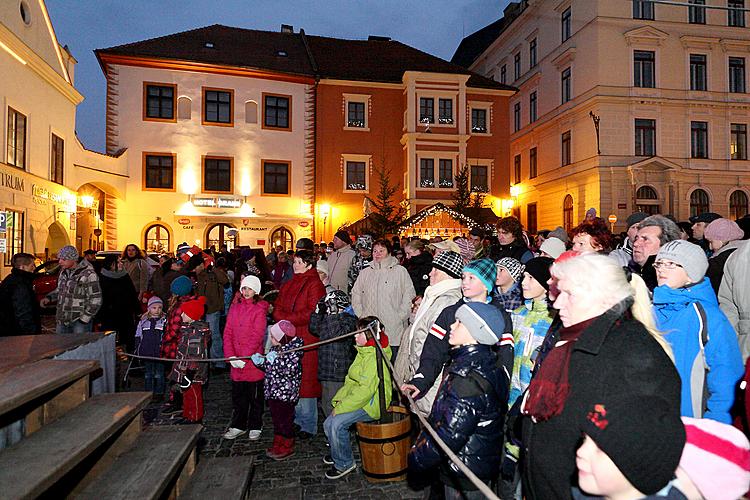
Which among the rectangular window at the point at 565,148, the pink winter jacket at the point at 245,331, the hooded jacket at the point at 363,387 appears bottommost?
the hooded jacket at the point at 363,387

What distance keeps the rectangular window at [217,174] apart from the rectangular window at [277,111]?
3069 mm

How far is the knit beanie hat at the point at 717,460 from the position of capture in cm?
162

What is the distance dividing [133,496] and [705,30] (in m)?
38.1

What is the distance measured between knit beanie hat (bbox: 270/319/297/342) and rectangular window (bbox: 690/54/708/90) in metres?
34.0

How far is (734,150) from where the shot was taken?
31453mm

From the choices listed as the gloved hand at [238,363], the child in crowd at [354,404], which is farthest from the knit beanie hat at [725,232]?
the gloved hand at [238,363]

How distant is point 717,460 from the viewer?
166 cm

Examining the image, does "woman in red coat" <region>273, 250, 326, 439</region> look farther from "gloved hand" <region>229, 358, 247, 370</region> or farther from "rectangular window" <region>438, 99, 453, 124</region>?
"rectangular window" <region>438, 99, 453, 124</region>

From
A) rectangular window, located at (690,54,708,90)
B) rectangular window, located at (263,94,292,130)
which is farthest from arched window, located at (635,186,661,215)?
rectangular window, located at (263,94,292,130)

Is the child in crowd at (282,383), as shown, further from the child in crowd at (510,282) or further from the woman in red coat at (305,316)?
the child in crowd at (510,282)

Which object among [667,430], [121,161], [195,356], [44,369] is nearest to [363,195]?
[121,161]

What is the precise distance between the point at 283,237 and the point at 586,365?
26365mm

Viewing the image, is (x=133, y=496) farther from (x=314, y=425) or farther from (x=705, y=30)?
(x=705, y=30)

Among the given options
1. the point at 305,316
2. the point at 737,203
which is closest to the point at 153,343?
the point at 305,316
